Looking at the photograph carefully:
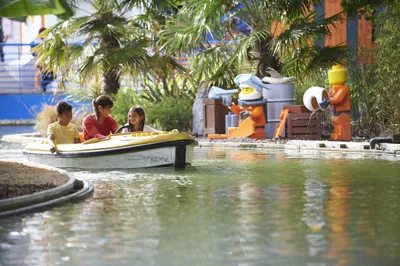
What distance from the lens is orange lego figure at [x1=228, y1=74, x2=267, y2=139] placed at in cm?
1966

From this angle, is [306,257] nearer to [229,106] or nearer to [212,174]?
[212,174]

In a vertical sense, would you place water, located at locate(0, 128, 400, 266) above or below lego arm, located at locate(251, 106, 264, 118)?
below

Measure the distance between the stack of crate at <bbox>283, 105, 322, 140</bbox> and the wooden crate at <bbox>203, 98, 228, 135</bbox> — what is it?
268cm

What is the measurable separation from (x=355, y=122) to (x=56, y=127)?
348 inches

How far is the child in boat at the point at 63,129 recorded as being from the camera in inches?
559

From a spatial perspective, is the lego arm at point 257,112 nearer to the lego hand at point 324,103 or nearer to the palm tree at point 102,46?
the lego hand at point 324,103

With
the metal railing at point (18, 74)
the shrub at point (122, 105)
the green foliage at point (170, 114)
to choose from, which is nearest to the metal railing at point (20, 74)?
the metal railing at point (18, 74)

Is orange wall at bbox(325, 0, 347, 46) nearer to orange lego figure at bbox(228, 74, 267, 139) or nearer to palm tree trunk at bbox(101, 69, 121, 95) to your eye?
orange lego figure at bbox(228, 74, 267, 139)

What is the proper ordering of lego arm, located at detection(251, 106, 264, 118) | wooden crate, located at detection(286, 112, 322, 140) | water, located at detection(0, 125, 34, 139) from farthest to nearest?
1. water, located at detection(0, 125, 34, 139)
2. lego arm, located at detection(251, 106, 264, 118)
3. wooden crate, located at detection(286, 112, 322, 140)

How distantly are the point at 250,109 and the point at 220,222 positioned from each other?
12.1m

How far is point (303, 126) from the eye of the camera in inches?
771

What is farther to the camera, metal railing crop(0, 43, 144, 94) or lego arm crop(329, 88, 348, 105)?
metal railing crop(0, 43, 144, 94)

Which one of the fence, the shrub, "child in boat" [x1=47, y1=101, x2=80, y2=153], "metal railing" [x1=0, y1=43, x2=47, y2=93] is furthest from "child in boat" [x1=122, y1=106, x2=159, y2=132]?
the fence

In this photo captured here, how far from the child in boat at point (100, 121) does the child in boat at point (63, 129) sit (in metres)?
0.22
